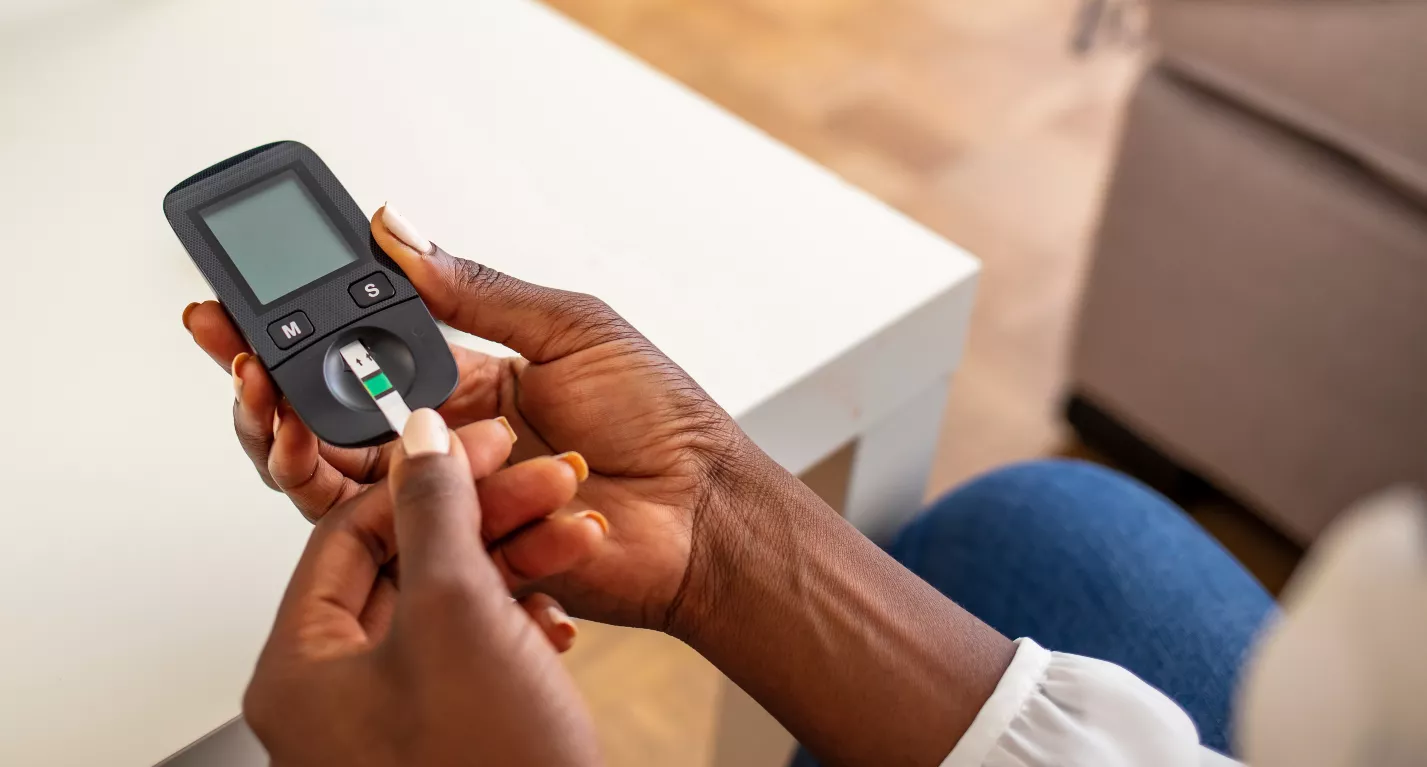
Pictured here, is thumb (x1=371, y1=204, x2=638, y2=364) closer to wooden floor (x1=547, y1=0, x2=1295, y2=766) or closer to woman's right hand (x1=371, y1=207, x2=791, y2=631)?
woman's right hand (x1=371, y1=207, x2=791, y2=631)

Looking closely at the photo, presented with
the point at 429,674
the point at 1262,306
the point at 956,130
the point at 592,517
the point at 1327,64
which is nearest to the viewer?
the point at 429,674

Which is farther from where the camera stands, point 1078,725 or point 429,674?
point 1078,725

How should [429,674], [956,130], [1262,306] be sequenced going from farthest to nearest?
[956,130] → [1262,306] → [429,674]

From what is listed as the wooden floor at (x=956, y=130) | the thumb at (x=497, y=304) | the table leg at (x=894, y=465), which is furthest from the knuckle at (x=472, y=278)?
the wooden floor at (x=956, y=130)

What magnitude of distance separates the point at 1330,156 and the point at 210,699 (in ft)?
3.16

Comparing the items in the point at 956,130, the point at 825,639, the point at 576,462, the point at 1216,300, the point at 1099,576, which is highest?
the point at 576,462

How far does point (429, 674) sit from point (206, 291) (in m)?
0.31

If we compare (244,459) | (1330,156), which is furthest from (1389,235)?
(244,459)

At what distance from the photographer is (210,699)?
1.44ft

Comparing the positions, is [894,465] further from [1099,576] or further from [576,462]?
[576,462]

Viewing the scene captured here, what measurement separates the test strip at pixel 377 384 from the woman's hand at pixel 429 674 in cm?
8

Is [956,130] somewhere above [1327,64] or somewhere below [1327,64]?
below

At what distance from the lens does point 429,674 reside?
335 millimetres

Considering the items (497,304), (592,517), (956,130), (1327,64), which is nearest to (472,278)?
(497,304)
